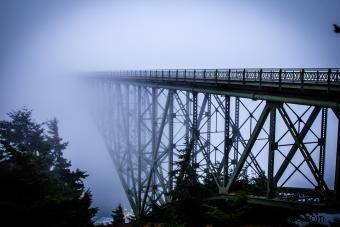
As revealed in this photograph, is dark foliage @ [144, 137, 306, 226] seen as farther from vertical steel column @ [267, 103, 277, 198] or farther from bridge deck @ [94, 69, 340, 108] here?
bridge deck @ [94, 69, 340, 108]

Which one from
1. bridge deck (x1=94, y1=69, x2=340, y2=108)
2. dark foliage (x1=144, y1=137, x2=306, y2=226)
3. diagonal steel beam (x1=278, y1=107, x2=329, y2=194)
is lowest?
dark foliage (x1=144, y1=137, x2=306, y2=226)

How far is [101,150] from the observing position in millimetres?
83250

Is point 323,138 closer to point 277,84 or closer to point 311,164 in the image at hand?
point 311,164

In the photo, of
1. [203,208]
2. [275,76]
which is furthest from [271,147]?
[203,208]

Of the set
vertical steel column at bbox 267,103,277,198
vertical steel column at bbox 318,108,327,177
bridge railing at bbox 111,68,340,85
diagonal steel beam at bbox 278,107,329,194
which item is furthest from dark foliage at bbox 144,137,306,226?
bridge railing at bbox 111,68,340,85

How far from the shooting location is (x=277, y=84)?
12.9 m

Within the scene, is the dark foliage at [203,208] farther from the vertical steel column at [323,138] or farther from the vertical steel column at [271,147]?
the vertical steel column at [323,138]

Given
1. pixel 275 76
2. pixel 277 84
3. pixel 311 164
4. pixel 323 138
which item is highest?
pixel 275 76

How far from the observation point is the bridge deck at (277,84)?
1080 centimetres

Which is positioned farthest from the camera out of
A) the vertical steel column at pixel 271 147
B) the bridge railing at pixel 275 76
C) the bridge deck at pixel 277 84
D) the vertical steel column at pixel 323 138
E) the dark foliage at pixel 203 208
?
the dark foliage at pixel 203 208

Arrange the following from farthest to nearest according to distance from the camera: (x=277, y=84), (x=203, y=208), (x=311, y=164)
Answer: (x=203, y=208)
(x=277, y=84)
(x=311, y=164)

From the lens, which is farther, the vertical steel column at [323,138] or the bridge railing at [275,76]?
the vertical steel column at [323,138]

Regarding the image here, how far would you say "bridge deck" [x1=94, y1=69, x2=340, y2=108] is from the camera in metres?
10.8

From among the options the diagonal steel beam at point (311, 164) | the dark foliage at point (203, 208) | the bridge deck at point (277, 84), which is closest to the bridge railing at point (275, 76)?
the bridge deck at point (277, 84)
